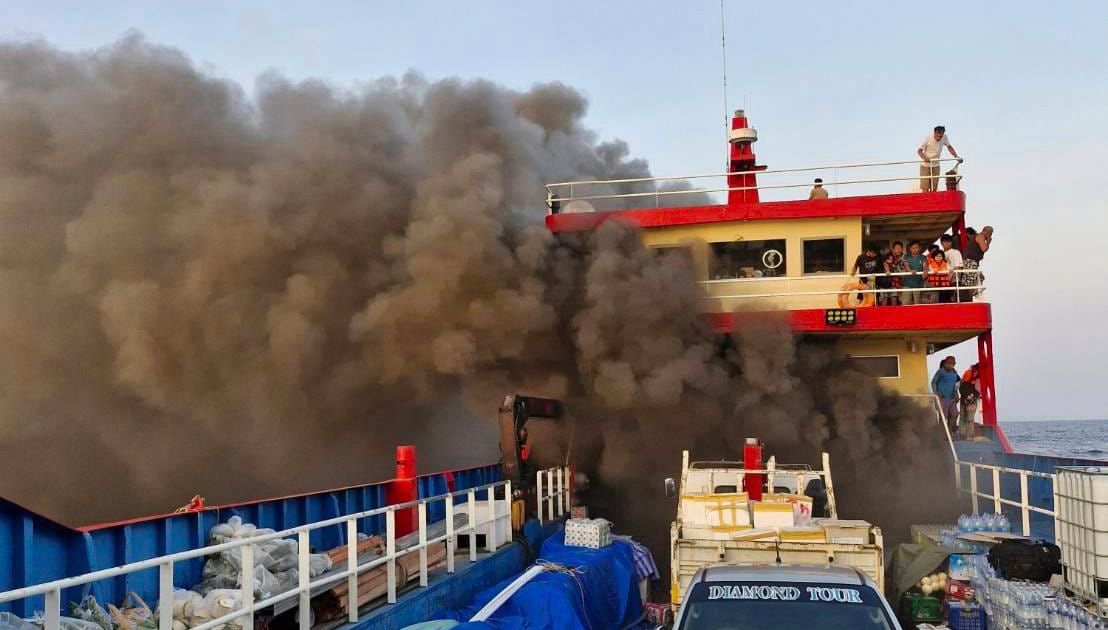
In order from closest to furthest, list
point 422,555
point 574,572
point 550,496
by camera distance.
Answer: point 422,555 < point 574,572 < point 550,496

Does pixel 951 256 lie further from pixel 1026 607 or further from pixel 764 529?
pixel 1026 607

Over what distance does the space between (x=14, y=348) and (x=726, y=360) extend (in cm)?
1387

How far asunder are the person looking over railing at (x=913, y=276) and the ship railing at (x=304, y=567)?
894cm

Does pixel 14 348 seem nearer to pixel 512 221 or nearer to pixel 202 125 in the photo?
pixel 202 125

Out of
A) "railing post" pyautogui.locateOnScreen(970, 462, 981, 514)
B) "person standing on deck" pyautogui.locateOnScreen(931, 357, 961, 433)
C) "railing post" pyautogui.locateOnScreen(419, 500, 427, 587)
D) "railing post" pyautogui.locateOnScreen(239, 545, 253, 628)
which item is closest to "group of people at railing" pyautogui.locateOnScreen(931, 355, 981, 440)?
"person standing on deck" pyautogui.locateOnScreen(931, 357, 961, 433)

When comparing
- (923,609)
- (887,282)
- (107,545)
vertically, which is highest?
(887,282)

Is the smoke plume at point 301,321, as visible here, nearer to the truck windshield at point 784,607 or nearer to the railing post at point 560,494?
the railing post at point 560,494

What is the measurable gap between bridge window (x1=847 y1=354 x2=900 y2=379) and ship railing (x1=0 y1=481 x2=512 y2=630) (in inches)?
327

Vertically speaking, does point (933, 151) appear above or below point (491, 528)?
above

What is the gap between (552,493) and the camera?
1577cm

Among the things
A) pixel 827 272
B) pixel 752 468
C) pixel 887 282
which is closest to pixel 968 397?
pixel 887 282

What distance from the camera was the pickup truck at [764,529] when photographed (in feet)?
30.0

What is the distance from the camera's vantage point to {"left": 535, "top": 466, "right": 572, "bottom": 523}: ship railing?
Result: 1477 centimetres

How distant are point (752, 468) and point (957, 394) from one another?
326 inches
